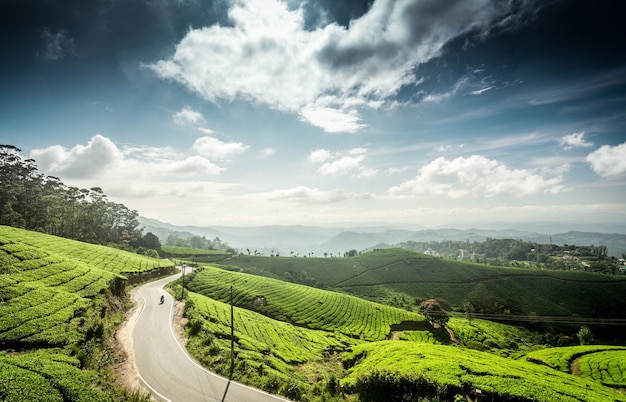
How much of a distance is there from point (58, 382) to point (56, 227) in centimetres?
12082

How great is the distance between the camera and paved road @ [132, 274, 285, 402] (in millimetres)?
25234

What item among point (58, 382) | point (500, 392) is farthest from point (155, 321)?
point (500, 392)

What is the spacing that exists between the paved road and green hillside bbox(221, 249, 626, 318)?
382 feet

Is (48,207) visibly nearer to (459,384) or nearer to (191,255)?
(191,255)

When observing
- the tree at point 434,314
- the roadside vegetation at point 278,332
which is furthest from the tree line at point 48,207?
the tree at point 434,314

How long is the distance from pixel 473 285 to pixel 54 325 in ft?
588

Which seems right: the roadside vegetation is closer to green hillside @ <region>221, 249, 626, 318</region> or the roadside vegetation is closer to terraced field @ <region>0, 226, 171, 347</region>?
terraced field @ <region>0, 226, 171, 347</region>

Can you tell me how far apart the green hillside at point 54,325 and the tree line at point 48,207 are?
2528 inches

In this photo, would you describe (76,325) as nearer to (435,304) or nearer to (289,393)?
(289,393)

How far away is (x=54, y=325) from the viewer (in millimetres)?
27188

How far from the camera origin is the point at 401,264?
199875 mm

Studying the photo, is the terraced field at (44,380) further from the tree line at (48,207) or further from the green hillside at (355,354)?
the tree line at (48,207)

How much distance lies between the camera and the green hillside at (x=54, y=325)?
60.4ft

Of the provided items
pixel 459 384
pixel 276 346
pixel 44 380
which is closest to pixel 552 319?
pixel 459 384
